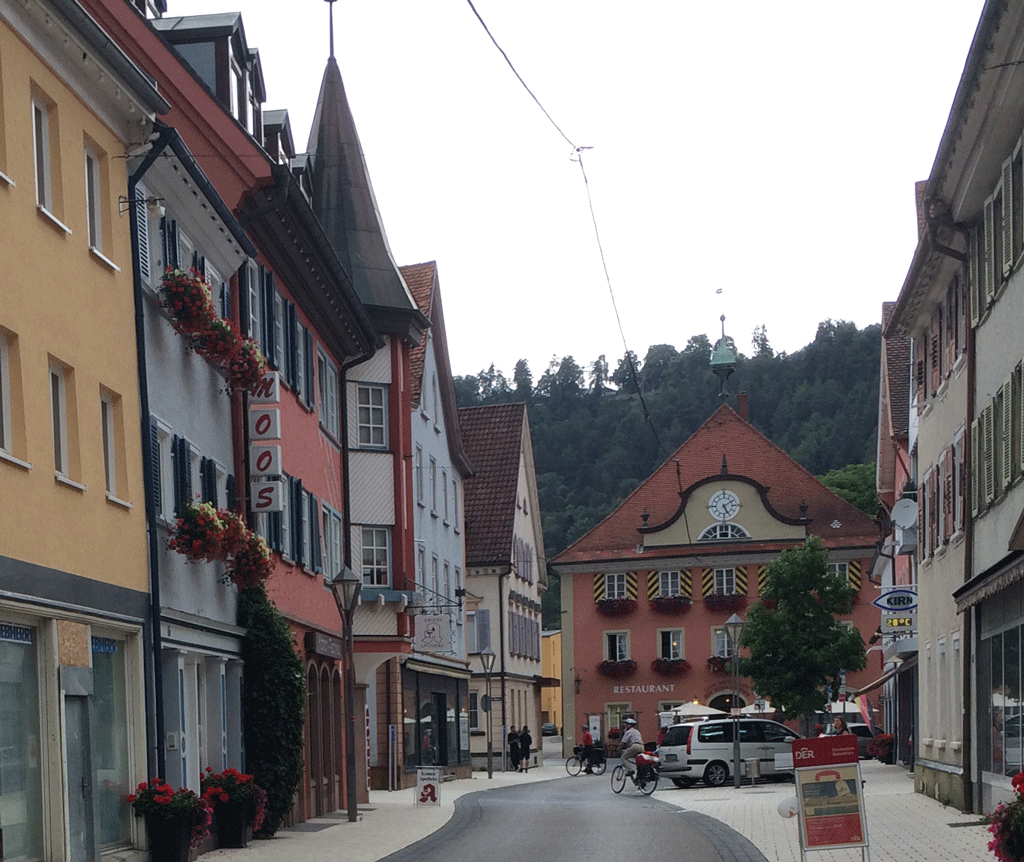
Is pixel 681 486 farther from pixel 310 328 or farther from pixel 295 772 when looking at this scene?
pixel 295 772

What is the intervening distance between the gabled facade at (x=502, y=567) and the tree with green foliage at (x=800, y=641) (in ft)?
31.0

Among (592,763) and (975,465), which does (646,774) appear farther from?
(592,763)

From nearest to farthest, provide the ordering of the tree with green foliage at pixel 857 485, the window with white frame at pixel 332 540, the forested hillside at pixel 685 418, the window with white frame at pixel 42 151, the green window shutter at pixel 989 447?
the window with white frame at pixel 42 151 < the green window shutter at pixel 989 447 < the window with white frame at pixel 332 540 < the tree with green foliage at pixel 857 485 < the forested hillside at pixel 685 418

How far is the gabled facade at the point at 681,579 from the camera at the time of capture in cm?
7244

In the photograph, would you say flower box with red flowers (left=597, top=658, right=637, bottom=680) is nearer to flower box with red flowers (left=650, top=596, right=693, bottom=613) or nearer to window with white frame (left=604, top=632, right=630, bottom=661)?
window with white frame (left=604, top=632, right=630, bottom=661)

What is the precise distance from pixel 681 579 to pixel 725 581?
A: 1.91 m

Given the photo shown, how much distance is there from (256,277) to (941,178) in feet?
31.3

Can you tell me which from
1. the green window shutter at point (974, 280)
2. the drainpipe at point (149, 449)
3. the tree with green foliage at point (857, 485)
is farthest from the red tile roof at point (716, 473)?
the drainpipe at point (149, 449)

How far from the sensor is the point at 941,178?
74.2 ft

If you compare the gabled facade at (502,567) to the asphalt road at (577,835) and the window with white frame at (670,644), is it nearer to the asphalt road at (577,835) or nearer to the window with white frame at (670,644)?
the window with white frame at (670,644)

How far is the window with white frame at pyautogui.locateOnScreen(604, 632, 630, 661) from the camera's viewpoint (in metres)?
73.7

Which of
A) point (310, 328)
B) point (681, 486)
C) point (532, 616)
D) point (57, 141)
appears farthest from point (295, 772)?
point (681, 486)

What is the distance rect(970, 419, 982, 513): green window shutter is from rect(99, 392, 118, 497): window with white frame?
12039mm

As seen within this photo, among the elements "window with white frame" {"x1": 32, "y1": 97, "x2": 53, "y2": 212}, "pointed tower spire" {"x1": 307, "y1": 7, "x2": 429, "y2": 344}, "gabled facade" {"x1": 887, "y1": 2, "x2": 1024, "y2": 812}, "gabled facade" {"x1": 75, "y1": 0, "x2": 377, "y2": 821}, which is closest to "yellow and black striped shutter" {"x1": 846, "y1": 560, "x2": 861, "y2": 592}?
"pointed tower spire" {"x1": 307, "y1": 7, "x2": 429, "y2": 344}
